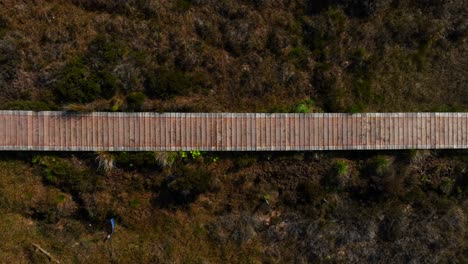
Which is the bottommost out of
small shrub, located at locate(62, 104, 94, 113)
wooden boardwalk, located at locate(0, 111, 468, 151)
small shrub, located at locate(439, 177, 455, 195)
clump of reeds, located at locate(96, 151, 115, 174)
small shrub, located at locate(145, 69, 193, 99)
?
small shrub, located at locate(439, 177, 455, 195)

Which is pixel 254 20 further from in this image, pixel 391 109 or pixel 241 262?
pixel 241 262

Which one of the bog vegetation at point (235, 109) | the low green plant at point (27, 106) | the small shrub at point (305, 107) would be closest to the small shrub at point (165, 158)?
the bog vegetation at point (235, 109)

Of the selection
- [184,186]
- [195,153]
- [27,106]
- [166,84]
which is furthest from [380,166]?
[27,106]

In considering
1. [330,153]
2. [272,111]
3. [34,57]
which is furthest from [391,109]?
[34,57]

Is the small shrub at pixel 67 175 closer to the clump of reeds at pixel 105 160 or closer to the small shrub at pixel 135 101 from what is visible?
the clump of reeds at pixel 105 160

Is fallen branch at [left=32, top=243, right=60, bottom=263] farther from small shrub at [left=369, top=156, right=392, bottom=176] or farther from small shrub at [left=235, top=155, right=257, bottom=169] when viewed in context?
small shrub at [left=369, top=156, right=392, bottom=176]

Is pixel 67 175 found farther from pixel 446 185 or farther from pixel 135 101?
pixel 446 185

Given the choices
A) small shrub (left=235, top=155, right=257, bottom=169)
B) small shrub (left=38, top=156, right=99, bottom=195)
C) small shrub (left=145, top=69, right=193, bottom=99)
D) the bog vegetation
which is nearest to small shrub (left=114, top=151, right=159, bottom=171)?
the bog vegetation
